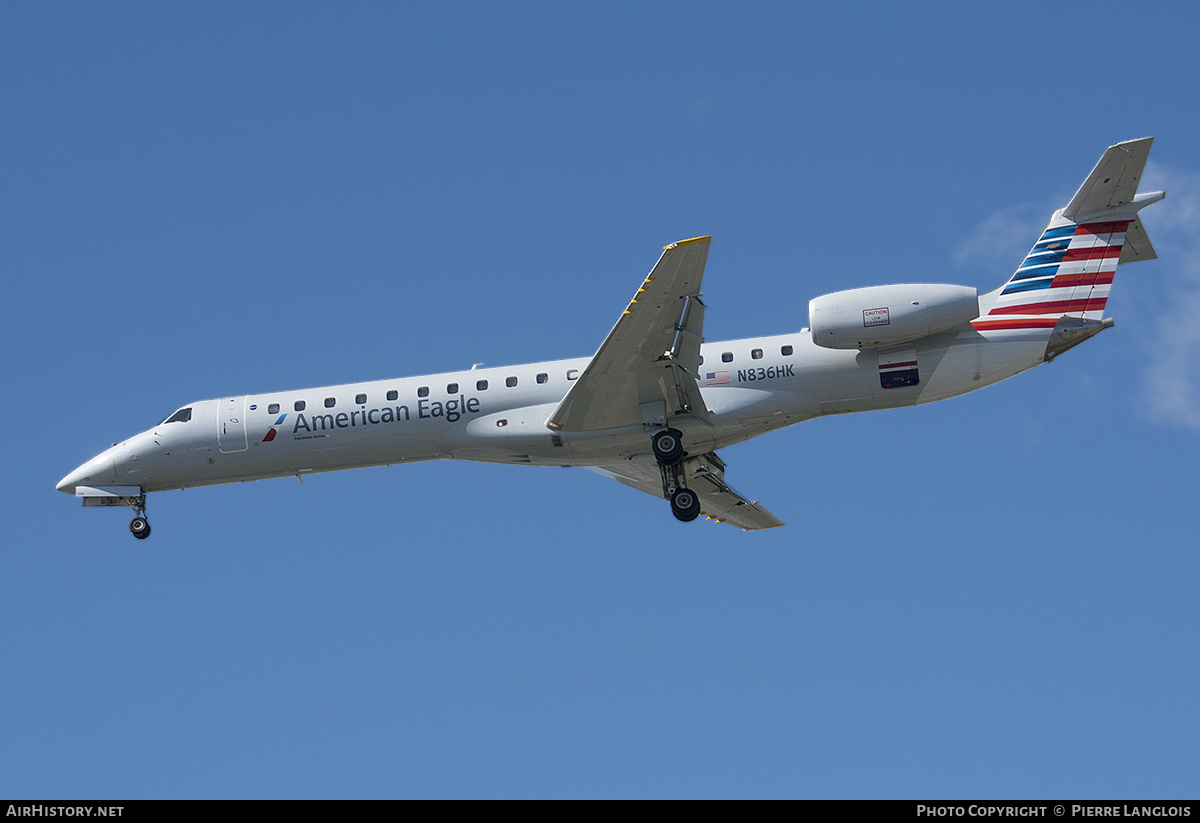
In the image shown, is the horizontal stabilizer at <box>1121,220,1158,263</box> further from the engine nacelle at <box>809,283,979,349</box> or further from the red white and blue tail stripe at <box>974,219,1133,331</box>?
the engine nacelle at <box>809,283,979,349</box>

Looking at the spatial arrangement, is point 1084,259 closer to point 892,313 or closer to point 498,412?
point 892,313

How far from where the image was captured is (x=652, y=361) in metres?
24.5

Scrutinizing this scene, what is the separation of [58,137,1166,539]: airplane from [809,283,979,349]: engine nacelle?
0.03 metres

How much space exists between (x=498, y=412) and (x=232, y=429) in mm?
6176

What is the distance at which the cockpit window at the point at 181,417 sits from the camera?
28641mm

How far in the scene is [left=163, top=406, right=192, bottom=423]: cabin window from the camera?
94.0 ft

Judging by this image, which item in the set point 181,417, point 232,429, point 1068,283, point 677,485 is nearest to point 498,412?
point 677,485

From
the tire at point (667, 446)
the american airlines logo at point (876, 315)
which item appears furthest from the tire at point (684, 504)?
the american airlines logo at point (876, 315)

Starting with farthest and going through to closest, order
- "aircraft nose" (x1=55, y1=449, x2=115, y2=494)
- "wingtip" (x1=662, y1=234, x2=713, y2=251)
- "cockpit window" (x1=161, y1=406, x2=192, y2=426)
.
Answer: "aircraft nose" (x1=55, y1=449, x2=115, y2=494) → "cockpit window" (x1=161, y1=406, x2=192, y2=426) → "wingtip" (x1=662, y1=234, x2=713, y2=251)

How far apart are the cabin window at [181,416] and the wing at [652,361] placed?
885 cm

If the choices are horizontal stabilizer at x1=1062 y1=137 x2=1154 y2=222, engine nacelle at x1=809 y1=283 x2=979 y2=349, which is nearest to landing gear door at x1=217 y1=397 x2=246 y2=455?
engine nacelle at x1=809 y1=283 x2=979 y2=349
